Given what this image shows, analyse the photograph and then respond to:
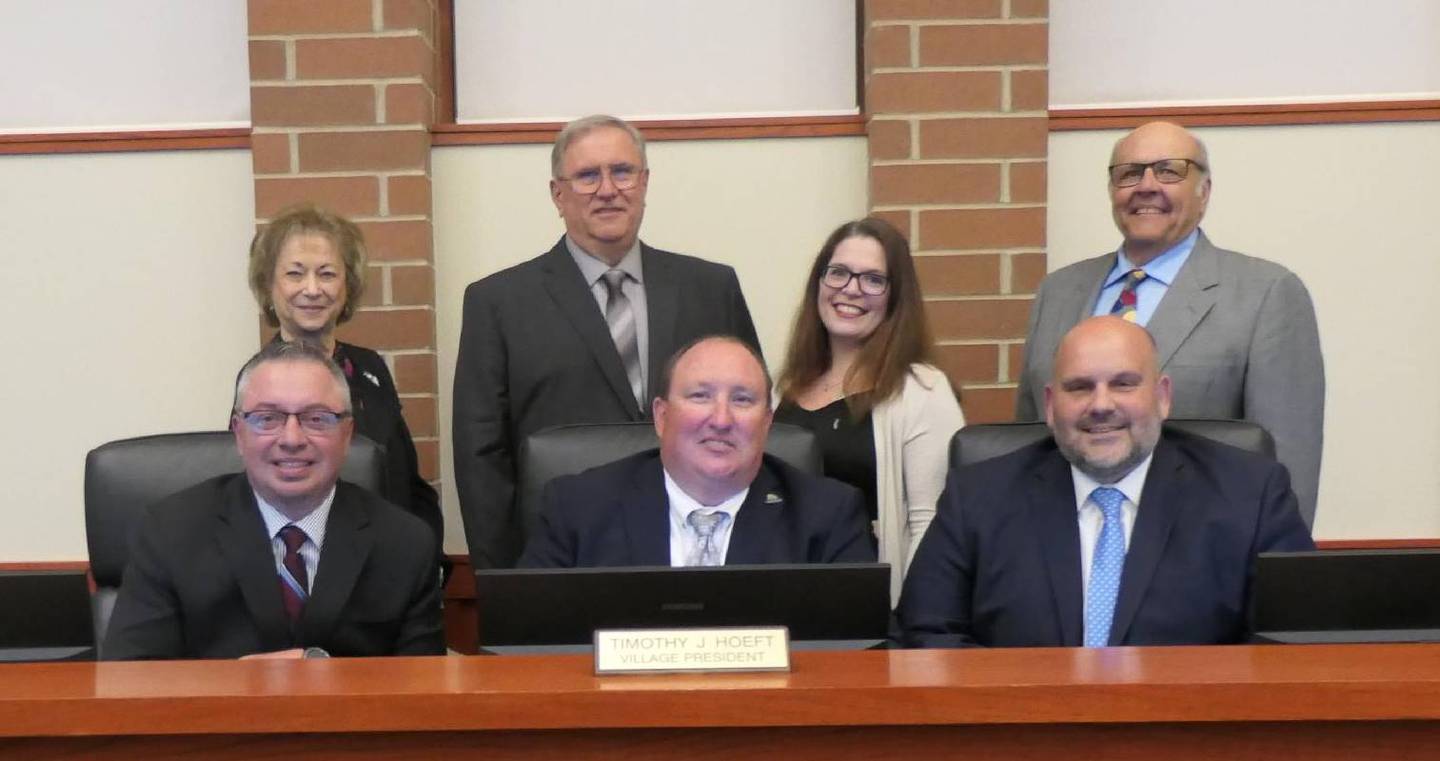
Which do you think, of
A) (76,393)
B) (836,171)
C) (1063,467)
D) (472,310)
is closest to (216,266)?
(76,393)

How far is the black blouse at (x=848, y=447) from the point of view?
285 centimetres

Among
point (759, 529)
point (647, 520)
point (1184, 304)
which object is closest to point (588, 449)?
point (647, 520)

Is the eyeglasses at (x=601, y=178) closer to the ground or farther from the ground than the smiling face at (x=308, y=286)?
farther from the ground

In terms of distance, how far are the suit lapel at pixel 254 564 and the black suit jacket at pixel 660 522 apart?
16.2 inches

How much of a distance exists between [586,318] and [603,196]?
24cm

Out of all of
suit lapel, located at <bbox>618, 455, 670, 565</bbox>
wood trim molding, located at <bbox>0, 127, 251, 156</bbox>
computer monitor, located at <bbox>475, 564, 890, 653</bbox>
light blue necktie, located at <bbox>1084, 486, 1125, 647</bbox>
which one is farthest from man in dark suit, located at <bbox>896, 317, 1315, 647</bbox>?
wood trim molding, located at <bbox>0, 127, 251, 156</bbox>

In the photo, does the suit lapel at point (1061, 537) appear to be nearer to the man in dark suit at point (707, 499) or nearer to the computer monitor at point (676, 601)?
the man in dark suit at point (707, 499)

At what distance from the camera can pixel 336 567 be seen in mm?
2410

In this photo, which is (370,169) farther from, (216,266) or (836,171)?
(836,171)

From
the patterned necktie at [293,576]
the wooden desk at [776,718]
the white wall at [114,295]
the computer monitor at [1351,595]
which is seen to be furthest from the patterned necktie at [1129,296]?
the white wall at [114,295]

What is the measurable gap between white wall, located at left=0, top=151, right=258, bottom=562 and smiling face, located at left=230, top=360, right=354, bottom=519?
155 cm

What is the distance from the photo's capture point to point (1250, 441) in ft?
8.54

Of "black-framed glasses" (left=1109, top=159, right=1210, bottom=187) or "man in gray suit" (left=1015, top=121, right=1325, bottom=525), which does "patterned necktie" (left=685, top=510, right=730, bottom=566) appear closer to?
"man in gray suit" (left=1015, top=121, right=1325, bottom=525)

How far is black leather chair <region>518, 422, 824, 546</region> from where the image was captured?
2.69 meters
